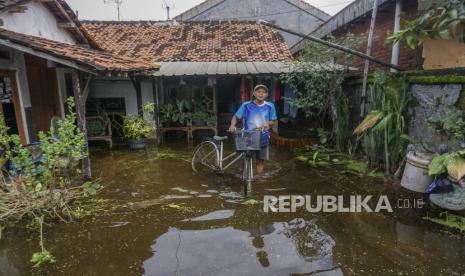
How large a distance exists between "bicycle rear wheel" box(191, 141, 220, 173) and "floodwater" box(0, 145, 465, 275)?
78 centimetres

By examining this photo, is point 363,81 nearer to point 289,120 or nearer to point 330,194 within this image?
point 330,194

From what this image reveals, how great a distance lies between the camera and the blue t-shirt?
5.25 metres

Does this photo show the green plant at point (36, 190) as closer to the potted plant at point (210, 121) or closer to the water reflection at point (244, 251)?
the water reflection at point (244, 251)

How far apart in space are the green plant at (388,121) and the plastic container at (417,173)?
65cm

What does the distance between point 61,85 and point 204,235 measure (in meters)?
6.92

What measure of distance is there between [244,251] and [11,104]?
227 inches

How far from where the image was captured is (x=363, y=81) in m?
6.88

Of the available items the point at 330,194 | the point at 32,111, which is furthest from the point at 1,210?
the point at 330,194

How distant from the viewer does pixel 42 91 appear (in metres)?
7.12

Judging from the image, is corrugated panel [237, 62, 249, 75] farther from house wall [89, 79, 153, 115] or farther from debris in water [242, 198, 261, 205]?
debris in water [242, 198, 261, 205]

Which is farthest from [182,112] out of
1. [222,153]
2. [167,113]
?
[222,153]

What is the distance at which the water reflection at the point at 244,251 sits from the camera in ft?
9.82

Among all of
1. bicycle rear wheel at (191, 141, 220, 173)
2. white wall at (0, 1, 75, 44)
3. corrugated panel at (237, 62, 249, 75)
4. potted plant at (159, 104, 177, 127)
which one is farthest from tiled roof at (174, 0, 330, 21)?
bicycle rear wheel at (191, 141, 220, 173)

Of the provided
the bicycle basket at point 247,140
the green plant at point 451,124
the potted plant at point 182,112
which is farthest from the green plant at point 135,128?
the green plant at point 451,124
